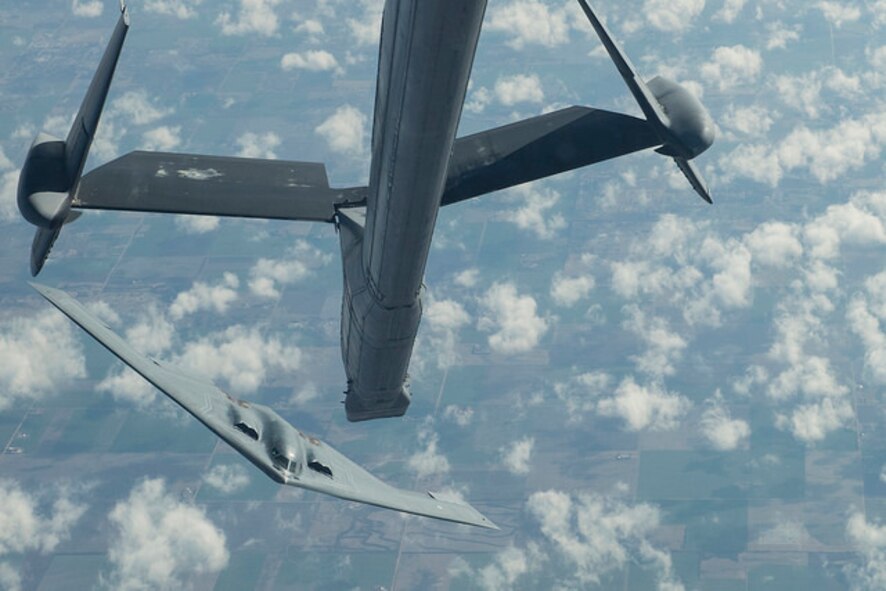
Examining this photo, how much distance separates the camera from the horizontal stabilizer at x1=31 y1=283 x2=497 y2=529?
105 feet

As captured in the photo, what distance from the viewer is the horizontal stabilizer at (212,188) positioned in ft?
115

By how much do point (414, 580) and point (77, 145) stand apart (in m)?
153

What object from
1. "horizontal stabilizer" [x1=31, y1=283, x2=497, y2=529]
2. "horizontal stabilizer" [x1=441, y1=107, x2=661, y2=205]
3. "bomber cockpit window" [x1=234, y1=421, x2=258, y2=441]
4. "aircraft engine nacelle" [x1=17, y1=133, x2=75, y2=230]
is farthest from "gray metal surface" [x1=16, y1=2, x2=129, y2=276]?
"horizontal stabilizer" [x1=441, y1=107, x2=661, y2=205]

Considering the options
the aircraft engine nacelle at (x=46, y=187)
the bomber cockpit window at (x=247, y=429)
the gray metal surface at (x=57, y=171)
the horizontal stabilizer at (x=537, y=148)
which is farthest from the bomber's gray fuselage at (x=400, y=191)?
the aircraft engine nacelle at (x=46, y=187)

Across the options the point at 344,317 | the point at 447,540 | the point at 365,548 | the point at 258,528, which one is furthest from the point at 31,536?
the point at 344,317

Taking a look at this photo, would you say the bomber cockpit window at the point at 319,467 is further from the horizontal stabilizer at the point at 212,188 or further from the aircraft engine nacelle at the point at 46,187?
the aircraft engine nacelle at the point at 46,187

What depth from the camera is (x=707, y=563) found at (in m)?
183

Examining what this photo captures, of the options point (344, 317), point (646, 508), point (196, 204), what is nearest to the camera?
point (196, 204)

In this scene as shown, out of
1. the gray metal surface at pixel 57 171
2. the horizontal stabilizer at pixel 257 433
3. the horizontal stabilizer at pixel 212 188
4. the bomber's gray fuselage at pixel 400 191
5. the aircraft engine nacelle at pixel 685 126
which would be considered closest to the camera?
→ the bomber's gray fuselage at pixel 400 191

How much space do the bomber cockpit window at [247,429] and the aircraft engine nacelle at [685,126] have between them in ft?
48.3

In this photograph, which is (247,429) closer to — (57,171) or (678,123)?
(57,171)

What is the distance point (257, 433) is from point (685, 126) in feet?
50.8

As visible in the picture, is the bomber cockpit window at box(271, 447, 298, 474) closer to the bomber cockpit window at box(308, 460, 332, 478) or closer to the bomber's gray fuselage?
the bomber cockpit window at box(308, 460, 332, 478)

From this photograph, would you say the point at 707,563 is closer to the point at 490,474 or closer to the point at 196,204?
the point at 490,474
